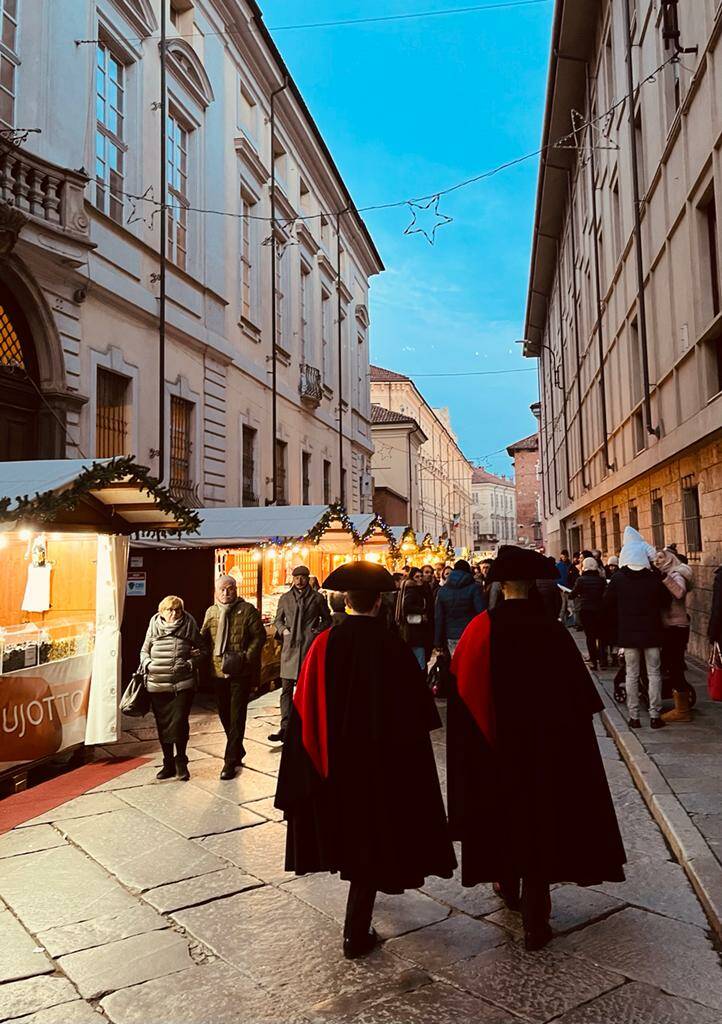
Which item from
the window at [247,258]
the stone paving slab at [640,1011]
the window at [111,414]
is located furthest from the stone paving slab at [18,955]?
the window at [247,258]

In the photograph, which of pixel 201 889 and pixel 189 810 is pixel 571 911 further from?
pixel 189 810

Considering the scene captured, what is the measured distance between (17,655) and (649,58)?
543 inches

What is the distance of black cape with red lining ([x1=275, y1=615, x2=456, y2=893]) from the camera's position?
3562 mm

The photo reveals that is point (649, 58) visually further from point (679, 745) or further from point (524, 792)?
point (524, 792)

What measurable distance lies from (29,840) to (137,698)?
5.44 ft

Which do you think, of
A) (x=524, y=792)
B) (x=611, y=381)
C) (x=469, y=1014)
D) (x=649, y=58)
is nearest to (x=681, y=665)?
(x=524, y=792)

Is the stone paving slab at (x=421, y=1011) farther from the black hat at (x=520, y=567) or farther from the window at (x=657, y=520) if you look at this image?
the window at (x=657, y=520)

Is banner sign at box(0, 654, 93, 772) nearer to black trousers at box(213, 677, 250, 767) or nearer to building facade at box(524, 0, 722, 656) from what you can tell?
black trousers at box(213, 677, 250, 767)

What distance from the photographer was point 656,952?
3.63 metres

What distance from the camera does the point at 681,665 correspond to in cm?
822

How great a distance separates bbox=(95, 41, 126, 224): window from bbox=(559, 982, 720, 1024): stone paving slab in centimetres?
1464

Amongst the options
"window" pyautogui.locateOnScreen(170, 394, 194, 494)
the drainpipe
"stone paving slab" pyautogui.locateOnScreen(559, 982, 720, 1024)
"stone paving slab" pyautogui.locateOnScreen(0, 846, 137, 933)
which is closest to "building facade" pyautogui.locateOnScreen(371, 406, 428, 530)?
the drainpipe

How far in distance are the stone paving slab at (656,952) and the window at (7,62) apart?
521 inches

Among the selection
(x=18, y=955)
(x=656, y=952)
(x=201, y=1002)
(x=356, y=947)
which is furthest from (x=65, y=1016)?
(x=656, y=952)
